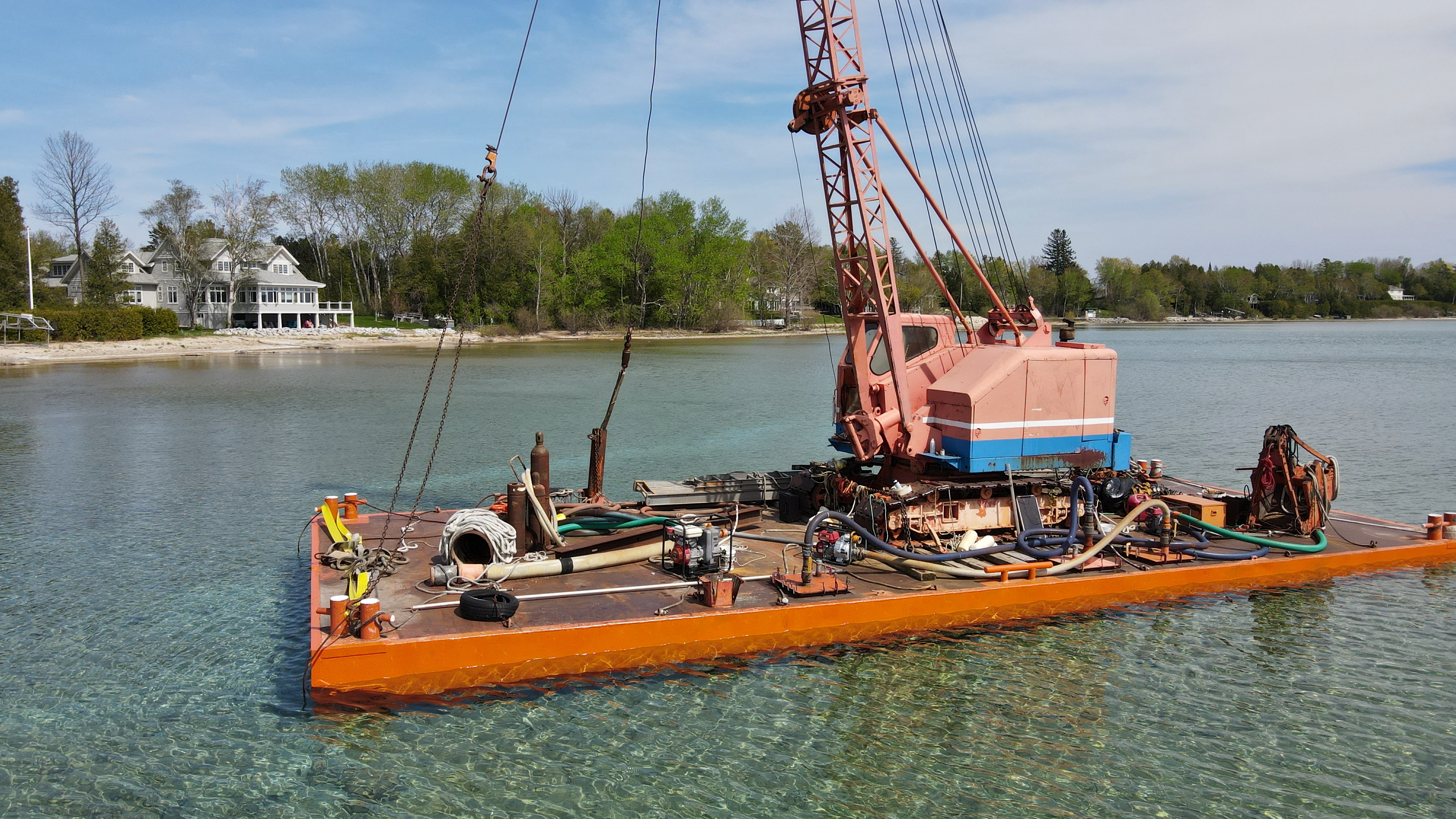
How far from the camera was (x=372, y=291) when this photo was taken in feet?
293

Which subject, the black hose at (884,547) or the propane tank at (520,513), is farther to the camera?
the black hose at (884,547)

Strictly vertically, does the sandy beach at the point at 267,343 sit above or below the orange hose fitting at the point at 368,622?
above

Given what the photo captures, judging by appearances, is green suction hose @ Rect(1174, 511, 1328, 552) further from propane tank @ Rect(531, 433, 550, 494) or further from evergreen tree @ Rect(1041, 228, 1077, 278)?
evergreen tree @ Rect(1041, 228, 1077, 278)

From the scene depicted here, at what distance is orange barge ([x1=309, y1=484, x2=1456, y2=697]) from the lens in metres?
8.20

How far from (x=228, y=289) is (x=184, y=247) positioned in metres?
4.92

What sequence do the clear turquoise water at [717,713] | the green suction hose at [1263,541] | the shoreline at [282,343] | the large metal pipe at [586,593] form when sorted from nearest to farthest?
the clear turquoise water at [717,713] → the large metal pipe at [586,593] → the green suction hose at [1263,541] → the shoreline at [282,343]

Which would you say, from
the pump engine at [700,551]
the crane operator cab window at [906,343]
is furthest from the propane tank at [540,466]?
the crane operator cab window at [906,343]

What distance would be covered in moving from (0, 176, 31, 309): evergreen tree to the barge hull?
6537cm

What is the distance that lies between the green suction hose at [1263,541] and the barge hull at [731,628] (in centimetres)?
12

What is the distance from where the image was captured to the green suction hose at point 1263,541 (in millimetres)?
11781

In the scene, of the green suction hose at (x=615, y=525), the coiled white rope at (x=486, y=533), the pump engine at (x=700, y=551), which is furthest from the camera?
the green suction hose at (x=615, y=525)

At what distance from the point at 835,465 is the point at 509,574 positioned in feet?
17.5

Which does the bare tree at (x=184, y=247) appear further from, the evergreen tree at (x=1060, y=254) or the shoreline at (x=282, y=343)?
the evergreen tree at (x=1060, y=254)

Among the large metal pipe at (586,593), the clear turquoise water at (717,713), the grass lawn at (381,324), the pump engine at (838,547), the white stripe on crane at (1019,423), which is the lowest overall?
the clear turquoise water at (717,713)
